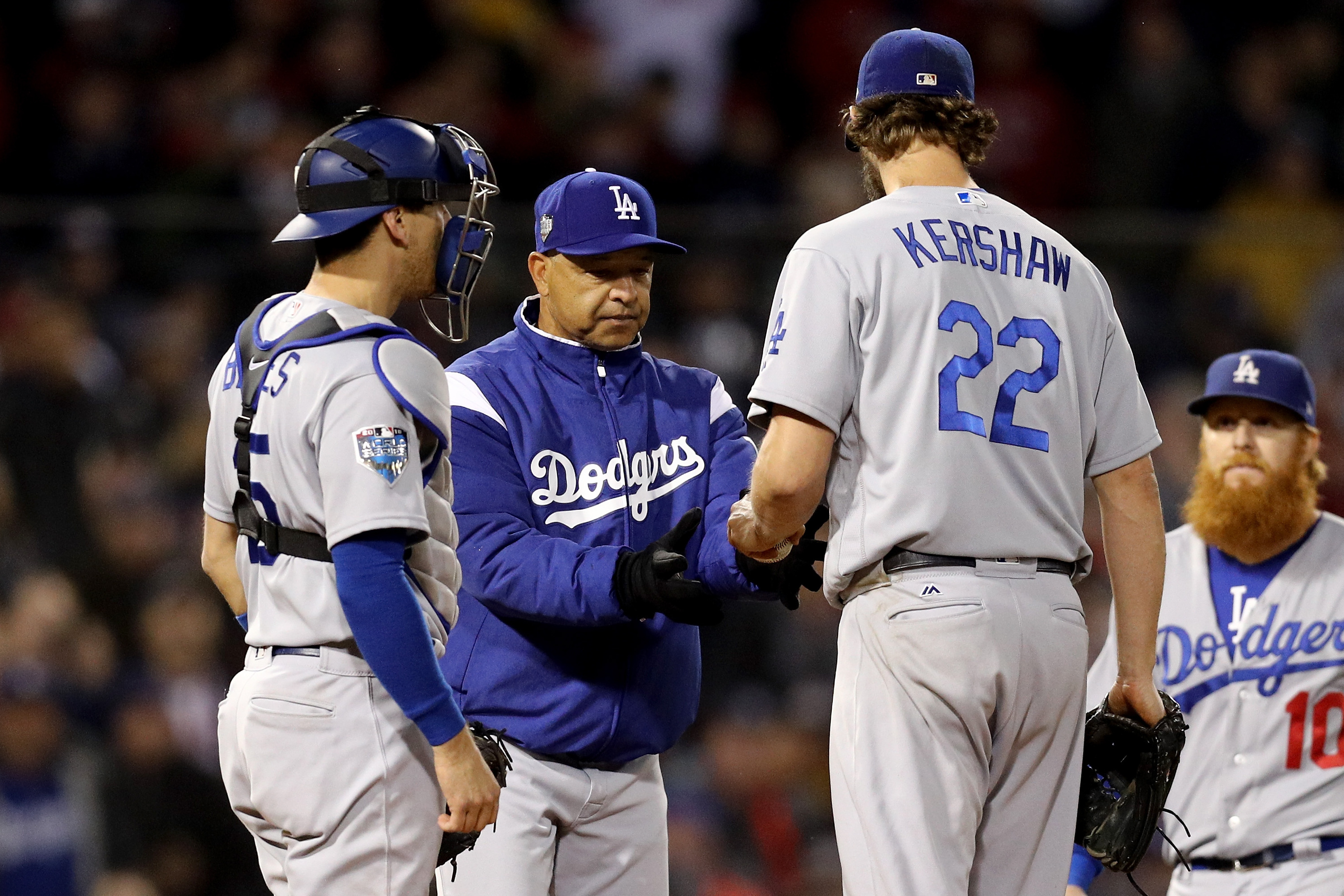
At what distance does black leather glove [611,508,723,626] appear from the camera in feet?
10.4

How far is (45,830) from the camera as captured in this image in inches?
231

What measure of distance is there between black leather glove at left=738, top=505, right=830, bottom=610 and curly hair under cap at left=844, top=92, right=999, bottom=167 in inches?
31.5

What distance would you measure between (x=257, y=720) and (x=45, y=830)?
375cm

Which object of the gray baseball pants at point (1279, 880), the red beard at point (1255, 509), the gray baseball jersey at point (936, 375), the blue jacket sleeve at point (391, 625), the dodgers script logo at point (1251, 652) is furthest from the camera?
the red beard at point (1255, 509)

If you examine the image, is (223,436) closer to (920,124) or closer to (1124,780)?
(920,124)

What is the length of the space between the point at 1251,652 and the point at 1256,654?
0.02m

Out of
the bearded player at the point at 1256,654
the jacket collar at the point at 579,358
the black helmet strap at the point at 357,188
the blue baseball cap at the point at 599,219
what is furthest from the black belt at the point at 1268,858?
the black helmet strap at the point at 357,188

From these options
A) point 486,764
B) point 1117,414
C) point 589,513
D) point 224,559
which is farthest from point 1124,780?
point 224,559

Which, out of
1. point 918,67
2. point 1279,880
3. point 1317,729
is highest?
point 918,67

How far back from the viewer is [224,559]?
3.12 m

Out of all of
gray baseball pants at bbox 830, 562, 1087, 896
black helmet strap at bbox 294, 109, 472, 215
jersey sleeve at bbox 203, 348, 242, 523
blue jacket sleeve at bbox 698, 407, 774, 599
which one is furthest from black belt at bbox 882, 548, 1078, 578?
jersey sleeve at bbox 203, 348, 242, 523

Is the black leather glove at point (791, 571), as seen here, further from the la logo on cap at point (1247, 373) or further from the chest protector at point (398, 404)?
the la logo on cap at point (1247, 373)

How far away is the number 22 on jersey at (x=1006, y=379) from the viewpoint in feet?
9.09

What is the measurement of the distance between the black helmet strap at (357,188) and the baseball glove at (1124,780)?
178cm
